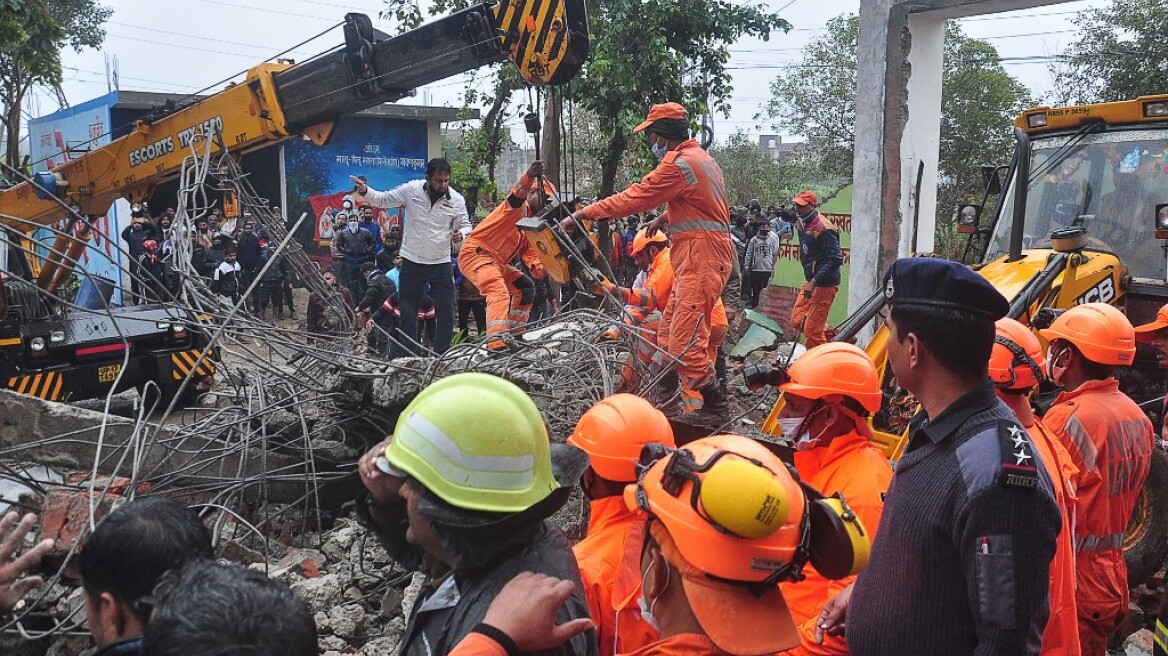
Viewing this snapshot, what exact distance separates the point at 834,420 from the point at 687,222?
3822 mm

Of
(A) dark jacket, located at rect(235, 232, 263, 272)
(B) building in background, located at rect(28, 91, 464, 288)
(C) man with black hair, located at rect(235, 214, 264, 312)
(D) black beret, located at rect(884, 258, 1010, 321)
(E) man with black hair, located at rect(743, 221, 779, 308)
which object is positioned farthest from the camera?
(B) building in background, located at rect(28, 91, 464, 288)

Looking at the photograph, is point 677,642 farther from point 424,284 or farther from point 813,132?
point 813,132

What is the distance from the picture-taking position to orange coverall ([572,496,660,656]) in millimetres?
2354

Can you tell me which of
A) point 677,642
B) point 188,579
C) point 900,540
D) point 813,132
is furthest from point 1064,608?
point 813,132

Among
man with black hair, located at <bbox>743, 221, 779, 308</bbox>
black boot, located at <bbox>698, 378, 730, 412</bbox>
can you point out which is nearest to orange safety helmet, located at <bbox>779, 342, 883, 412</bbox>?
black boot, located at <bbox>698, 378, 730, 412</bbox>

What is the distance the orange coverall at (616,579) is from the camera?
2354 mm

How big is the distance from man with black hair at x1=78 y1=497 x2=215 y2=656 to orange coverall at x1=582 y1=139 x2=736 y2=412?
4.83 metres

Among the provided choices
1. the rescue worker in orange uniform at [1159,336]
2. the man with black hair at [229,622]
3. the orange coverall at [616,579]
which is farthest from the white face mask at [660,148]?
the man with black hair at [229,622]

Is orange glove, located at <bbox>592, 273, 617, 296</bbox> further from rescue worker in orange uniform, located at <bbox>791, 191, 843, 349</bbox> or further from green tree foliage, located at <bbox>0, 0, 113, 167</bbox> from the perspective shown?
green tree foliage, located at <bbox>0, 0, 113, 167</bbox>

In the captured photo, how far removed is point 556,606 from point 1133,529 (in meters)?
4.53

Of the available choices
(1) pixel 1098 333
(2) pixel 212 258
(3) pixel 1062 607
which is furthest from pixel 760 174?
(3) pixel 1062 607

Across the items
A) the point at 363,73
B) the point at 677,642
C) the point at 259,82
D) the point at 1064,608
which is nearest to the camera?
the point at 677,642

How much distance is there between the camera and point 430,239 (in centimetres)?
827

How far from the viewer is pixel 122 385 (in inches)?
287
